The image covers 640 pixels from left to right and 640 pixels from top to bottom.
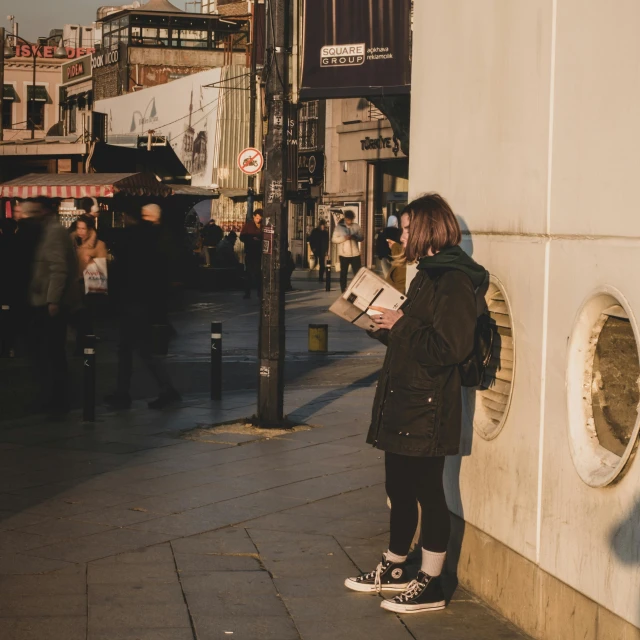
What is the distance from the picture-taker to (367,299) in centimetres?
559

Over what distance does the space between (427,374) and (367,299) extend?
512 millimetres

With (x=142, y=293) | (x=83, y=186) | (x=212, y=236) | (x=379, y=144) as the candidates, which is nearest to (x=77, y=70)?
(x=379, y=144)

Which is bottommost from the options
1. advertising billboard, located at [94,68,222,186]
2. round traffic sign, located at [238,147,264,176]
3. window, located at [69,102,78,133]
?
round traffic sign, located at [238,147,264,176]

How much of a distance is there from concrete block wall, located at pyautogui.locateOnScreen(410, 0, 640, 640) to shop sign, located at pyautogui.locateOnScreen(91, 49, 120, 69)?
60.6m

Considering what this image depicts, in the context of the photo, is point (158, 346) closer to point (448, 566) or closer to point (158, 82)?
point (448, 566)

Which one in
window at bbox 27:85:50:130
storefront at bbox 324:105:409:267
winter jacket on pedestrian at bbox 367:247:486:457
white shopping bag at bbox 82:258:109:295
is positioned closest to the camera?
winter jacket on pedestrian at bbox 367:247:486:457

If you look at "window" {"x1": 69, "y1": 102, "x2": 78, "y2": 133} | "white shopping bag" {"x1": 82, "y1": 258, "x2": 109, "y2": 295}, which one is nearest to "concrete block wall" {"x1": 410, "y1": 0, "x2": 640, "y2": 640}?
"white shopping bag" {"x1": 82, "y1": 258, "x2": 109, "y2": 295}

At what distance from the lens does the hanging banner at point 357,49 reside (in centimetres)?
1548

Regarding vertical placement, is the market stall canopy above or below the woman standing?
above

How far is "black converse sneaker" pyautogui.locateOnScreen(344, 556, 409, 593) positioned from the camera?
5770 mm

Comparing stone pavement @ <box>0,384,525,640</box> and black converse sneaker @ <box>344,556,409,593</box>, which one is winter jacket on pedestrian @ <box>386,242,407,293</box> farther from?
black converse sneaker @ <box>344,556,409,593</box>

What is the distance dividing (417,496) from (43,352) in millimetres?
6689

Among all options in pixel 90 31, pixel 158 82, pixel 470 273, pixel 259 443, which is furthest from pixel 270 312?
pixel 90 31

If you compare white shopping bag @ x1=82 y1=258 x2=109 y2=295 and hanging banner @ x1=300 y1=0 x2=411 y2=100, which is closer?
hanging banner @ x1=300 y1=0 x2=411 y2=100
